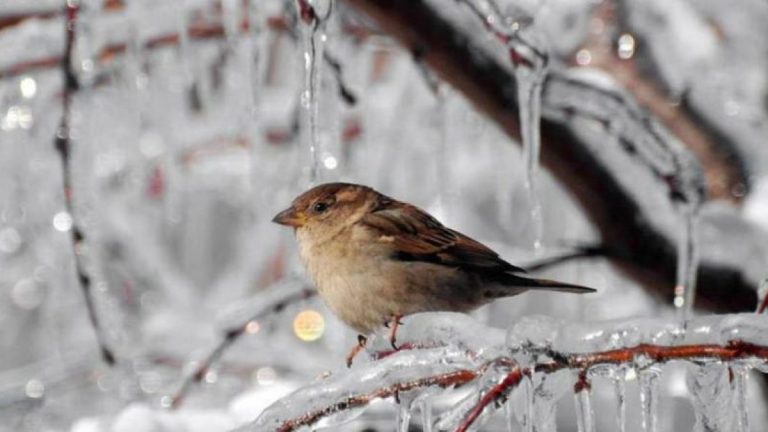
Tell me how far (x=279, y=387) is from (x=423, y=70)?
1109mm

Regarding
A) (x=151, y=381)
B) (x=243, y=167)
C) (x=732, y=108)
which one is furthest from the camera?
(x=243, y=167)

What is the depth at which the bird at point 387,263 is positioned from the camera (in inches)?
107

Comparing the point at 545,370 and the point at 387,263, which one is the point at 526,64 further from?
the point at 545,370

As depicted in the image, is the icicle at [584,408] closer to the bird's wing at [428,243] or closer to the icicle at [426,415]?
the icicle at [426,415]

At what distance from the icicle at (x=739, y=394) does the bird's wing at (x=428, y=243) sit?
1.05 meters

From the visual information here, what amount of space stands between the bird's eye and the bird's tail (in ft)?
1.58

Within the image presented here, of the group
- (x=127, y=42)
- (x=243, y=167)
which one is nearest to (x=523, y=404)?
(x=127, y=42)

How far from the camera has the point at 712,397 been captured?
1.69m

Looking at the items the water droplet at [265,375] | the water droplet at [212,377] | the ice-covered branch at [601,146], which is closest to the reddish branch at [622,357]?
the ice-covered branch at [601,146]

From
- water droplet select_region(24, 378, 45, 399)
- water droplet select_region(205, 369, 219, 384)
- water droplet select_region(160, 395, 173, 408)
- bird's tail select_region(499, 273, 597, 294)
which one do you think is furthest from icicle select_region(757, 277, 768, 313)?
water droplet select_region(24, 378, 45, 399)

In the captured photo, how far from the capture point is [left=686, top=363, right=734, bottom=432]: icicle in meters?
1.67

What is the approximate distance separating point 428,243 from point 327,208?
0.94ft

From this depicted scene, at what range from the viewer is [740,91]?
5.38 metres

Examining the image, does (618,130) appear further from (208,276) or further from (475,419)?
(208,276)
